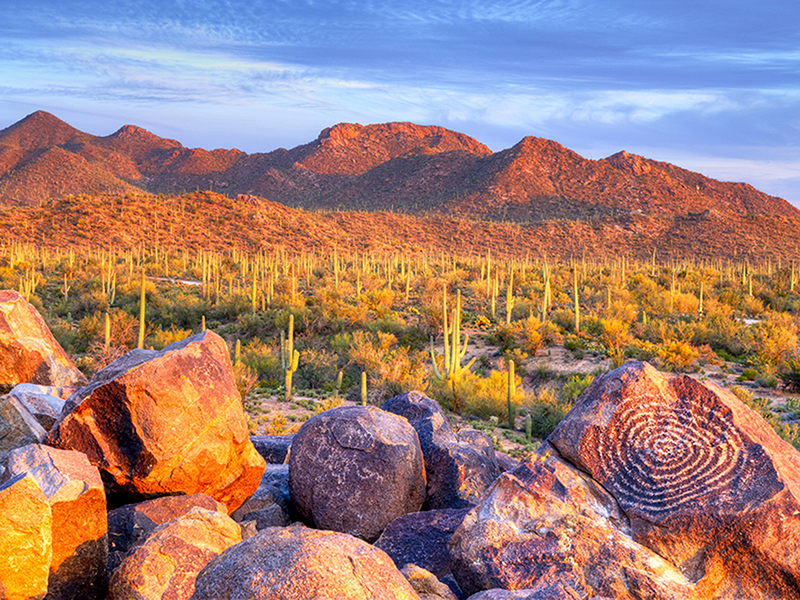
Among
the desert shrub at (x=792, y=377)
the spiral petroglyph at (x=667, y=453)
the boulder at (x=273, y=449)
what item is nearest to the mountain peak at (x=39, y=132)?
the boulder at (x=273, y=449)

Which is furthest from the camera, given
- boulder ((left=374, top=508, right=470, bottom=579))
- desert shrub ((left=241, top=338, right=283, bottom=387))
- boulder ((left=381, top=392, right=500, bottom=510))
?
desert shrub ((left=241, top=338, right=283, bottom=387))

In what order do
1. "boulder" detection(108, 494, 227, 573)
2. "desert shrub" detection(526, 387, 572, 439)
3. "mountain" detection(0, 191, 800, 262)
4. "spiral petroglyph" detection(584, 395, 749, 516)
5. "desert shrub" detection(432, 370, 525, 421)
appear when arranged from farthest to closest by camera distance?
"mountain" detection(0, 191, 800, 262)
"desert shrub" detection(432, 370, 525, 421)
"desert shrub" detection(526, 387, 572, 439)
"boulder" detection(108, 494, 227, 573)
"spiral petroglyph" detection(584, 395, 749, 516)

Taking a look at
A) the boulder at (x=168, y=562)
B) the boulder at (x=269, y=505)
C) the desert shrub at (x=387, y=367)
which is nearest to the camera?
the boulder at (x=168, y=562)

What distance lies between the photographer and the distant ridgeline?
2016 inches

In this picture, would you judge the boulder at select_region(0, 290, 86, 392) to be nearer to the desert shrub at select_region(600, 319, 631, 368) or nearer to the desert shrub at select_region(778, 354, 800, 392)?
the desert shrub at select_region(600, 319, 631, 368)

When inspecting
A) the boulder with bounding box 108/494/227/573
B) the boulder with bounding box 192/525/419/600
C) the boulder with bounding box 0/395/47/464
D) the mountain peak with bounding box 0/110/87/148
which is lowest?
the boulder with bounding box 108/494/227/573

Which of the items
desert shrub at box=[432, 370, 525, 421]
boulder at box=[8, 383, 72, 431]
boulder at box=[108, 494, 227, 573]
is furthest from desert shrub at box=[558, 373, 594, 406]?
boulder at box=[8, 383, 72, 431]

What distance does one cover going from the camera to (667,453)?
438 centimetres

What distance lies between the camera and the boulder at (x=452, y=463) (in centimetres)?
631

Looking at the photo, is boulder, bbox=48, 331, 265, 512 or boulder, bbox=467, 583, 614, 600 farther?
boulder, bbox=48, 331, 265, 512

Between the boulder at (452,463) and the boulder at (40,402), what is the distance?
12.5 feet

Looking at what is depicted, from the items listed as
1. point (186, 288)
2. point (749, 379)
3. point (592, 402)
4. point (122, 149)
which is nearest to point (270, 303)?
point (186, 288)

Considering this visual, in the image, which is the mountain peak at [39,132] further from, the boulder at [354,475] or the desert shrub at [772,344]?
the boulder at [354,475]

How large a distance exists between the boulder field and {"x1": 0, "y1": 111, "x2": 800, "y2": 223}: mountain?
A: 63880 mm
